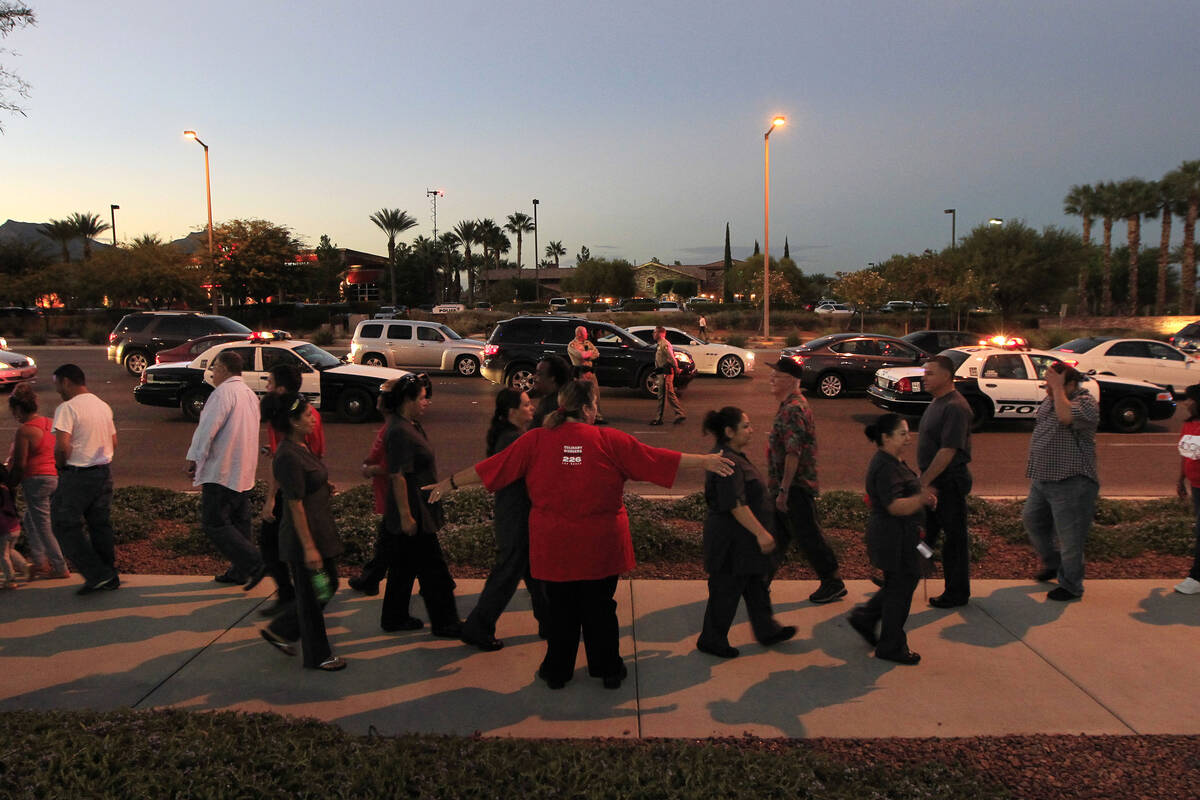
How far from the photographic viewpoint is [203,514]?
5.98 metres

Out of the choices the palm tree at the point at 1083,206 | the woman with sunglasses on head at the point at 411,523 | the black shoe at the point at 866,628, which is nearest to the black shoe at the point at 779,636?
the black shoe at the point at 866,628

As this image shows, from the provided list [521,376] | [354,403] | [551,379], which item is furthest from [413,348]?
[551,379]

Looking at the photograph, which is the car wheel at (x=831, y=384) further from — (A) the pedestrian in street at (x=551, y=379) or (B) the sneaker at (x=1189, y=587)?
(A) the pedestrian in street at (x=551, y=379)

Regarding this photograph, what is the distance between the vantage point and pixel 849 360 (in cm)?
1870

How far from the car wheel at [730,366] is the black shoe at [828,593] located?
17227 mm

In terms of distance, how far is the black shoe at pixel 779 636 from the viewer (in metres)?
5.17

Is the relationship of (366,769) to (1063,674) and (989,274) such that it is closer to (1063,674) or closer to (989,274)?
(1063,674)

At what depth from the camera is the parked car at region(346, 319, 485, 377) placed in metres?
23.1

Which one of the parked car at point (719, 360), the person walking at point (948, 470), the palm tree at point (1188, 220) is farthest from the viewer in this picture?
the palm tree at point (1188, 220)

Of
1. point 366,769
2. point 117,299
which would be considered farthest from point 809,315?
point 366,769

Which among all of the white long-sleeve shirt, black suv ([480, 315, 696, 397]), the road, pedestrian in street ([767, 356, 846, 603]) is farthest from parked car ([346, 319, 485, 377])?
pedestrian in street ([767, 356, 846, 603])

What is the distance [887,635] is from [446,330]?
21135mm

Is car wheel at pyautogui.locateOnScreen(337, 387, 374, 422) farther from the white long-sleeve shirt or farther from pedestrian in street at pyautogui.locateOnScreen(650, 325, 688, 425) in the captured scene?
the white long-sleeve shirt

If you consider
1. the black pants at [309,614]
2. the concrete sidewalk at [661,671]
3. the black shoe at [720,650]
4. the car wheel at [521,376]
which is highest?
the car wheel at [521,376]
